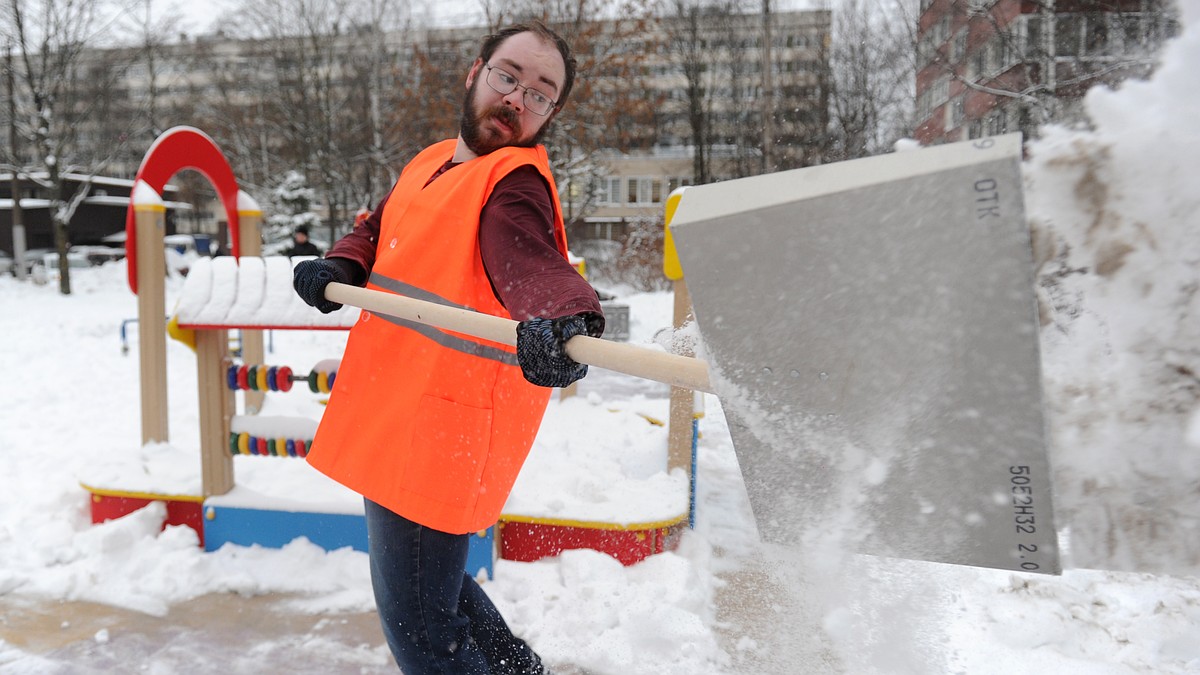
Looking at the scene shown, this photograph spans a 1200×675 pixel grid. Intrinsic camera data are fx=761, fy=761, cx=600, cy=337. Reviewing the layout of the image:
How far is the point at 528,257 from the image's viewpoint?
1.38 metres

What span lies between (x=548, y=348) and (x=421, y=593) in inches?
28.7

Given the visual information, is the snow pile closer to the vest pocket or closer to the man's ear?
the vest pocket

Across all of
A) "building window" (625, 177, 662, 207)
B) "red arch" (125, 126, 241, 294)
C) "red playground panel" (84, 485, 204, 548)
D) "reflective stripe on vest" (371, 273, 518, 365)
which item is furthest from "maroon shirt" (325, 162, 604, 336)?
"building window" (625, 177, 662, 207)

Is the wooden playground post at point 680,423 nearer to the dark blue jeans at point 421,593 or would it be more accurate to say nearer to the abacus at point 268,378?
the abacus at point 268,378

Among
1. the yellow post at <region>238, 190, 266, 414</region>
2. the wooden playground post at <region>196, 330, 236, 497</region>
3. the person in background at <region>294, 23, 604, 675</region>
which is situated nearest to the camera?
the person in background at <region>294, 23, 604, 675</region>

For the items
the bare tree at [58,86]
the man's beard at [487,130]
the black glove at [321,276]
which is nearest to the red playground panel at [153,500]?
the black glove at [321,276]

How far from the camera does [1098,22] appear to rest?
143 inches

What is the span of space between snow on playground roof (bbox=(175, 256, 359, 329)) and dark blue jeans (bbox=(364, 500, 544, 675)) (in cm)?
149

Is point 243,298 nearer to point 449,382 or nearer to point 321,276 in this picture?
point 321,276

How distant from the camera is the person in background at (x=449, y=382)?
1543 millimetres

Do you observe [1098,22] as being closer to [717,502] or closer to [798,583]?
[717,502]

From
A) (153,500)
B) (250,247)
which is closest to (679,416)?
(153,500)

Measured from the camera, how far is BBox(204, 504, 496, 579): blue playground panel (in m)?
3.07

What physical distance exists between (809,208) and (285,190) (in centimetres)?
1983
